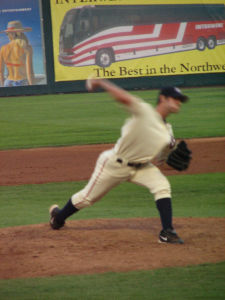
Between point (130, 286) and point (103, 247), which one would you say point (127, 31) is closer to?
point (103, 247)

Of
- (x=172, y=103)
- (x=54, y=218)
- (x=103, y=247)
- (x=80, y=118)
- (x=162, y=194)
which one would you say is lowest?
(x=80, y=118)

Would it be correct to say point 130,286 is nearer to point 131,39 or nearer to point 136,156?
point 136,156

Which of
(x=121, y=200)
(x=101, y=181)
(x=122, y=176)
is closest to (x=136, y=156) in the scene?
(x=122, y=176)

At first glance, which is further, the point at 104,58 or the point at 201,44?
the point at 201,44

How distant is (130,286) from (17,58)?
20721 mm

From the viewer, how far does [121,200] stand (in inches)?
341

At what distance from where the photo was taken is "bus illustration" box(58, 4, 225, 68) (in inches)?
982

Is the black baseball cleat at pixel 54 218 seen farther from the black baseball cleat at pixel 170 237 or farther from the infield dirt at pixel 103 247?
the black baseball cleat at pixel 170 237

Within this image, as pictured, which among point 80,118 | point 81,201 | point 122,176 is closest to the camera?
point 122,176

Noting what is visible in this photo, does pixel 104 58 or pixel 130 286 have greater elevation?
pixel 104 58

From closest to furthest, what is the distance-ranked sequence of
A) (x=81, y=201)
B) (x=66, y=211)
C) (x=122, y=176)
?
1. (x=122, y=176)
2. (x=81, y=201)
3. (x=66, y=211)

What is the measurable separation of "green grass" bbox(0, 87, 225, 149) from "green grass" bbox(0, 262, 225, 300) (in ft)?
28.4

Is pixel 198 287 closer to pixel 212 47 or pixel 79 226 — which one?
pixel 79 226

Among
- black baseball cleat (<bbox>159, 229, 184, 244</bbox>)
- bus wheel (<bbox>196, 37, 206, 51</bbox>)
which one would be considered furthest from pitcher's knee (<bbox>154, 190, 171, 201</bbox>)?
bus wheel (<bbox>196, 37, 206, 51</bbox>)
